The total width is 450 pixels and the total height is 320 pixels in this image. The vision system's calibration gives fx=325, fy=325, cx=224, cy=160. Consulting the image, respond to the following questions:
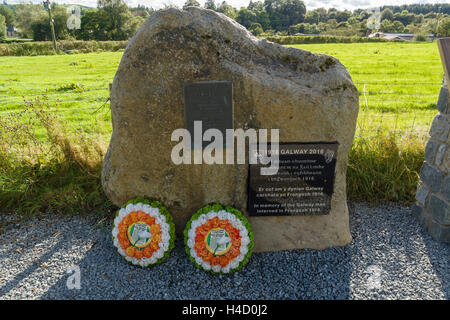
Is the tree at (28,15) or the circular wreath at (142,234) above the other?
the tree at (28,15)

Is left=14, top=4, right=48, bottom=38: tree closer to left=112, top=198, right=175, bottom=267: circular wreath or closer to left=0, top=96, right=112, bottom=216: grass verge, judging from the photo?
left=0, top=96, right=112, bottom=216: grass verge

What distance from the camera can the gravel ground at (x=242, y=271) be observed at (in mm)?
3070

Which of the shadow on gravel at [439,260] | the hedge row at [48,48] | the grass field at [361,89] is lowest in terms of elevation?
the shadow on gravel at [439,260]

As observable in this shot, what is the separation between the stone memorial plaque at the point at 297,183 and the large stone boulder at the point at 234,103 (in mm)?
94

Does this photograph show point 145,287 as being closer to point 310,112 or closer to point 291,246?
point 291,246

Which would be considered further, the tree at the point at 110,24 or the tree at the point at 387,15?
the tree at the point at 387,15

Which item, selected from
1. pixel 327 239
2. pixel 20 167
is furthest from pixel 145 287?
pixel 20 167

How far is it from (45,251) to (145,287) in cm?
139

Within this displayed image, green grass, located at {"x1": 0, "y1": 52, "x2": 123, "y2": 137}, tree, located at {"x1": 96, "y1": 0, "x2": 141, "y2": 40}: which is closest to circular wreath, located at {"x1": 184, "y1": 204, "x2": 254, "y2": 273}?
green grass, located at {"x1": 0, "y1": 52, "x2": 123, "y2": 137}

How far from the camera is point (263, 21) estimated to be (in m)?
27.8

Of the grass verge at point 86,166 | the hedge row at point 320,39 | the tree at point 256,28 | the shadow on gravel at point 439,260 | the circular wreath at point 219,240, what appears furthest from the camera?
the hedge row at point 320,39

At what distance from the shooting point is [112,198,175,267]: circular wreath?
11.0ft

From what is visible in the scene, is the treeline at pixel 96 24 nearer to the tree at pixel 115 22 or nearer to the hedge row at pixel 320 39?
the tree at pixel 115 22

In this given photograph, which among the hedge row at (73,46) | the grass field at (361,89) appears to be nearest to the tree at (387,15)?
the hedge row at (73,46)
